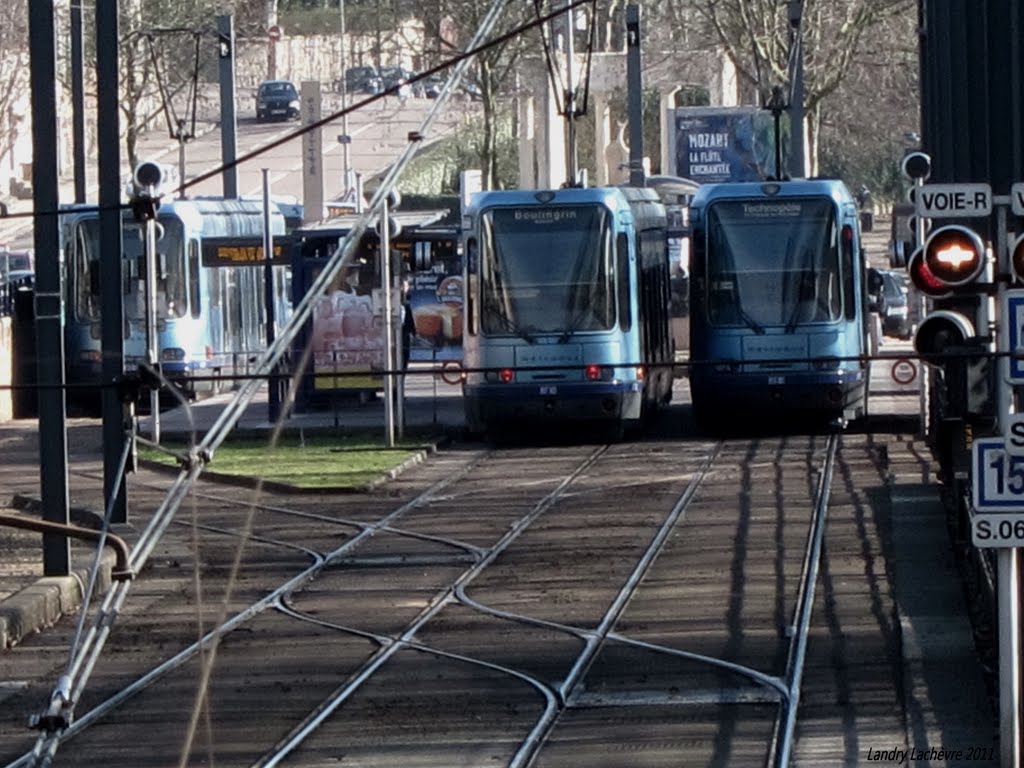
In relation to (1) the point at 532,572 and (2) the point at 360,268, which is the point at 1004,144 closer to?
(1) the point at 532,572

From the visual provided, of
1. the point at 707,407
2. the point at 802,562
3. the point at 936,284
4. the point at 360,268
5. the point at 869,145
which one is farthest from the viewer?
the point at 869,145

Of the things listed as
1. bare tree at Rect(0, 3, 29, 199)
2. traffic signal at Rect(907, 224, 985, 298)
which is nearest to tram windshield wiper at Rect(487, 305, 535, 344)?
traffic signal at Rect(907, 224, 985, 298)

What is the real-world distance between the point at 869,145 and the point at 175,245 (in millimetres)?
43399

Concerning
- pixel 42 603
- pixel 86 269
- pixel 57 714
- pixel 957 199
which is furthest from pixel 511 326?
pixel 57 714

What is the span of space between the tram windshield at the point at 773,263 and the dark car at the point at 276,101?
149 ft

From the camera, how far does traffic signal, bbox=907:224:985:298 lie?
9547 mm

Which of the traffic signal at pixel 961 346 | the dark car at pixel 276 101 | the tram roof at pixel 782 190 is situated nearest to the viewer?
the traffic signal at pixel 961 346

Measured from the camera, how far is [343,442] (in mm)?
26641

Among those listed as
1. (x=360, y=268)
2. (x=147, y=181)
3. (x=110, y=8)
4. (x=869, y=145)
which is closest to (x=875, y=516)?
(x=110, y=8)

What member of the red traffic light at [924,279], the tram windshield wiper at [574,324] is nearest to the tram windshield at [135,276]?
the tram windshield wiper at [574,324]

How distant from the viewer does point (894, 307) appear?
47125 mm

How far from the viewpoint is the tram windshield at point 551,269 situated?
24547 mm

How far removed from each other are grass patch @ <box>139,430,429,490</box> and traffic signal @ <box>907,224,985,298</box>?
1209cm

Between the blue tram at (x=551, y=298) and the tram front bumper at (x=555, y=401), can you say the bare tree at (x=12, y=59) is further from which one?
the tram front bumper at (x=555, y=401)
